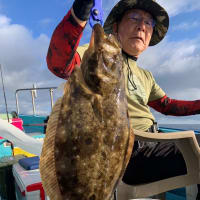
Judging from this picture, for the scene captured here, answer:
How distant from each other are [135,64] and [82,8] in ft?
5.30

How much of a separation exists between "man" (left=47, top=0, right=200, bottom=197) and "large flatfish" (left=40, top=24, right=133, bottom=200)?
1.30 feet

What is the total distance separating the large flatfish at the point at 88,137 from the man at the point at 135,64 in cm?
40

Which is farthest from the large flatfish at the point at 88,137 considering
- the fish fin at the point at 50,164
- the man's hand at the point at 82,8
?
the man's hand at the point at 82,8

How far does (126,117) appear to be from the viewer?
3.70ft

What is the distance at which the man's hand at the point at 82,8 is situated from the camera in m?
1.30

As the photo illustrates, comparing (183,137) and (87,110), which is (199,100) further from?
(87,110)

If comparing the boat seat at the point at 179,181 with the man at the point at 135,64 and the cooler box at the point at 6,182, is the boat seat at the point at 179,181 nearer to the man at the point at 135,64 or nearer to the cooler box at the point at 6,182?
the man at the point at 135,64

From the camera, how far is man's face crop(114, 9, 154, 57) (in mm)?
2449

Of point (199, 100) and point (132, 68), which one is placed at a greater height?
point (132, 68)

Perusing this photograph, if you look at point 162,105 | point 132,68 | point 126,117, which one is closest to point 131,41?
point 132,68

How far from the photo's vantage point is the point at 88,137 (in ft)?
3.40

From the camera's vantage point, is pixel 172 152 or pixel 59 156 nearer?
pixel 59 156

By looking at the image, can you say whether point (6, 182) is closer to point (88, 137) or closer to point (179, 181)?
point (179, 181)

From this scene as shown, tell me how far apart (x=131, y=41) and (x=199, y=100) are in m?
1.29
